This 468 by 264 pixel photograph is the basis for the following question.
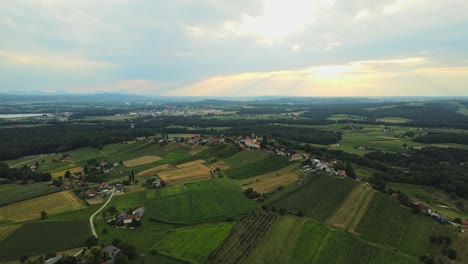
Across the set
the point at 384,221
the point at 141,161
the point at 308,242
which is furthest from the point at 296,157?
the point at 141,161

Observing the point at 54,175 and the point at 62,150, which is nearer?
the point at 54,175

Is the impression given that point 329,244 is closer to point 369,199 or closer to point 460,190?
point 369,199

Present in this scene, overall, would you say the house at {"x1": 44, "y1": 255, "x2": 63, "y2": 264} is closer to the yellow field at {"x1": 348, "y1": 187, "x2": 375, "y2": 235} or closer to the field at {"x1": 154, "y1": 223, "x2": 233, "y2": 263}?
the field at {"x1": 154, "y1": 223, "x2": 233, "y2": 263}

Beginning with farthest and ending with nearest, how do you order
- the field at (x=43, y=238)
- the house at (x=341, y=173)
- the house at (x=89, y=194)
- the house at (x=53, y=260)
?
the house at (x=341, y=173), the house at (x=89, y=194), the field at (x=43, y=238), the house at (x=53, y=260)

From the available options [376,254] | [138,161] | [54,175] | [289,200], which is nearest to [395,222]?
[376,254]

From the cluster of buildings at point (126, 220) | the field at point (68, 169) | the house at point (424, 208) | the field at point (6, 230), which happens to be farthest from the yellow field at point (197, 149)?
the house at point (424, 208)

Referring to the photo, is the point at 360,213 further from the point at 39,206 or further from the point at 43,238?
the point at 39,206

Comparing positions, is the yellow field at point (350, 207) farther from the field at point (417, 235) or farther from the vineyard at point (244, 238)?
the vineyard at point (244, 238)
